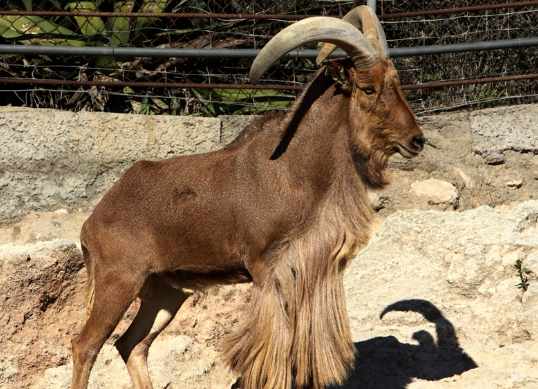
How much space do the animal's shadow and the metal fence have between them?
2.77 meters

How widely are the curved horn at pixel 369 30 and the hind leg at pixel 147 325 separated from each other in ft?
6.63

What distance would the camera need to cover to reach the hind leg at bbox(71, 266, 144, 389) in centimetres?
463

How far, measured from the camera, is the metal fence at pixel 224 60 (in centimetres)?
A: 729

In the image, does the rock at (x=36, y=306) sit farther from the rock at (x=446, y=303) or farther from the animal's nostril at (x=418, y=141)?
the animal's nostril at (x=418, y=141)

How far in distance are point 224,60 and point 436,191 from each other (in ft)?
8.75

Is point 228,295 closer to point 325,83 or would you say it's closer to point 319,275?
point 319,275

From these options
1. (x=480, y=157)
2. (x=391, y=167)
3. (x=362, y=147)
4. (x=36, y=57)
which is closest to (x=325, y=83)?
(x=362, y=147)

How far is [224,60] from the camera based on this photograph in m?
7.56

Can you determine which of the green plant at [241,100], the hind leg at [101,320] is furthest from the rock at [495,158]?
the hind leg at [101,320]

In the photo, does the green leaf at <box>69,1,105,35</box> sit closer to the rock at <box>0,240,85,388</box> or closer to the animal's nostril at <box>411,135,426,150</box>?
the rock at <box>0,240,85,388</box>

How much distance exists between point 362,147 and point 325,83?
509mm

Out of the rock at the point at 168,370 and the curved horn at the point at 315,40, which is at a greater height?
→ the curved horn at the point at 315,40

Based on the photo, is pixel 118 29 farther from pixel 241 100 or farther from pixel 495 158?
pixel 495 158

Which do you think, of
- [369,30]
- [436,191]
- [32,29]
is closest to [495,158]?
[436,191]
